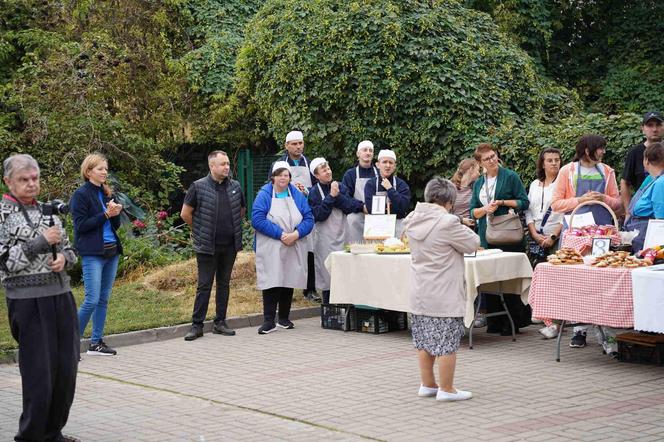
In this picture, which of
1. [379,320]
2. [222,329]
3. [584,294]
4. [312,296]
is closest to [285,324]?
[222,329]

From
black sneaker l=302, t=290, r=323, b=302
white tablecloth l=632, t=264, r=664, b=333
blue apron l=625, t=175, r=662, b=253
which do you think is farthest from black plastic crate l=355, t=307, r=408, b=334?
white tablecloth l=632, t=264, r=664, b=333

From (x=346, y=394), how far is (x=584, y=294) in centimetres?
242

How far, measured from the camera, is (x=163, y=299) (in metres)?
13.6

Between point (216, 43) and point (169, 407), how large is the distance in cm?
1358

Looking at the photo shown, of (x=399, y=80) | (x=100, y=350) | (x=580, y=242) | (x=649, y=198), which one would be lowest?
(x=100, y=350)

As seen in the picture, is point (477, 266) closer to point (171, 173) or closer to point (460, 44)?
point (460, 44)

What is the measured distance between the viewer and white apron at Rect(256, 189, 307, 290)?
11812 mm

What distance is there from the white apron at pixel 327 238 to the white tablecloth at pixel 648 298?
475 centimetres

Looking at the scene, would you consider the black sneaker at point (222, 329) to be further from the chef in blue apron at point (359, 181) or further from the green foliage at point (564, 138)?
the green foliage at point (564, 138)

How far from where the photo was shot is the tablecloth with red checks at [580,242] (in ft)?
32.0

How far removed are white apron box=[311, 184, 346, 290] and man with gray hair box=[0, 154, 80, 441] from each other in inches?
242

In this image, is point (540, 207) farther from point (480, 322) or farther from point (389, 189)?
point (389, 189)

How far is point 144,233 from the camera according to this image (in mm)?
17266

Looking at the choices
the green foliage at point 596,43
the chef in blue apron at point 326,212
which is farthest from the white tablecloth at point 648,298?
the green foliage at point 596,43
